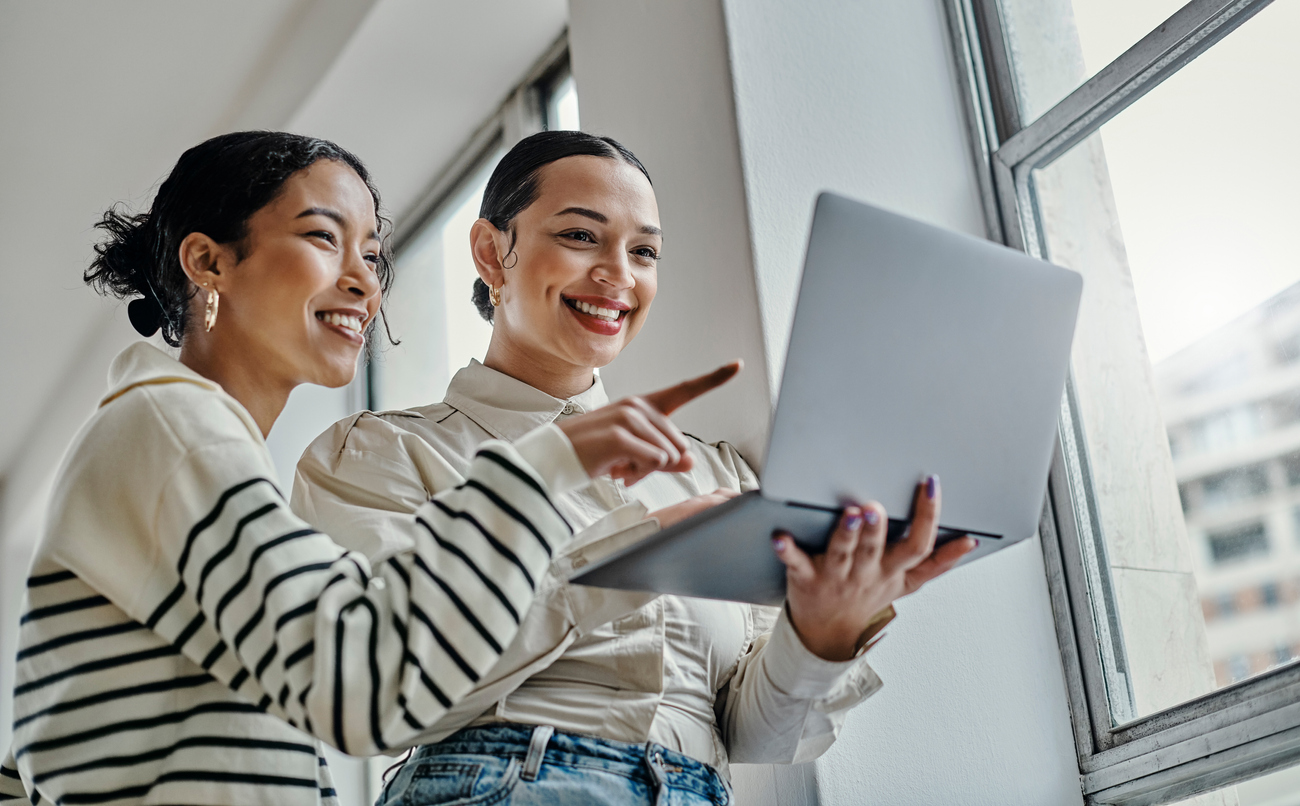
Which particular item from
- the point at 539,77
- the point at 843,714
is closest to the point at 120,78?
the point at 539,77

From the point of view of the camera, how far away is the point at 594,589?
1153 millimetres

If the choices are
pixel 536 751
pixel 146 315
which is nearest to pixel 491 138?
pixel 146 315

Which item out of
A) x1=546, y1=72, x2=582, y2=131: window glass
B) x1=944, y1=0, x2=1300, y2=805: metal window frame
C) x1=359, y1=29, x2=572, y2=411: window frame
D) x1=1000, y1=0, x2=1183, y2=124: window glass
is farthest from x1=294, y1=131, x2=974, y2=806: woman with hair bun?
x1=359, y1=29, x2=572, y2=411: window frame

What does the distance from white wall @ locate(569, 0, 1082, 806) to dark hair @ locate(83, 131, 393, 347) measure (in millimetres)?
634

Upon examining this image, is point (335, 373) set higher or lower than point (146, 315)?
lower

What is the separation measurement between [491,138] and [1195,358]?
2.04 meters

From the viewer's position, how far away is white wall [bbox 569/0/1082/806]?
1.58m

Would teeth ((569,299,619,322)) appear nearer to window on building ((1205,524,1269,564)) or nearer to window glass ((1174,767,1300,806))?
window on building ((1205,524,1269,564))

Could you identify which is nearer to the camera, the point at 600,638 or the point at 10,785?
the point at 10,785

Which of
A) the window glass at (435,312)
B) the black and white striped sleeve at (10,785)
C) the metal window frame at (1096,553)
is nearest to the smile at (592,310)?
the metal window frame at (1096,553)

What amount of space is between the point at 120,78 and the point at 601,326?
2256 mm

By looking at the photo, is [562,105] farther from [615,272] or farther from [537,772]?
[537,772]

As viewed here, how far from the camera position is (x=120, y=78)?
3170 mm

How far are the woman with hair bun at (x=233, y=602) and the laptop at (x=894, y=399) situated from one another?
0.09 metres
